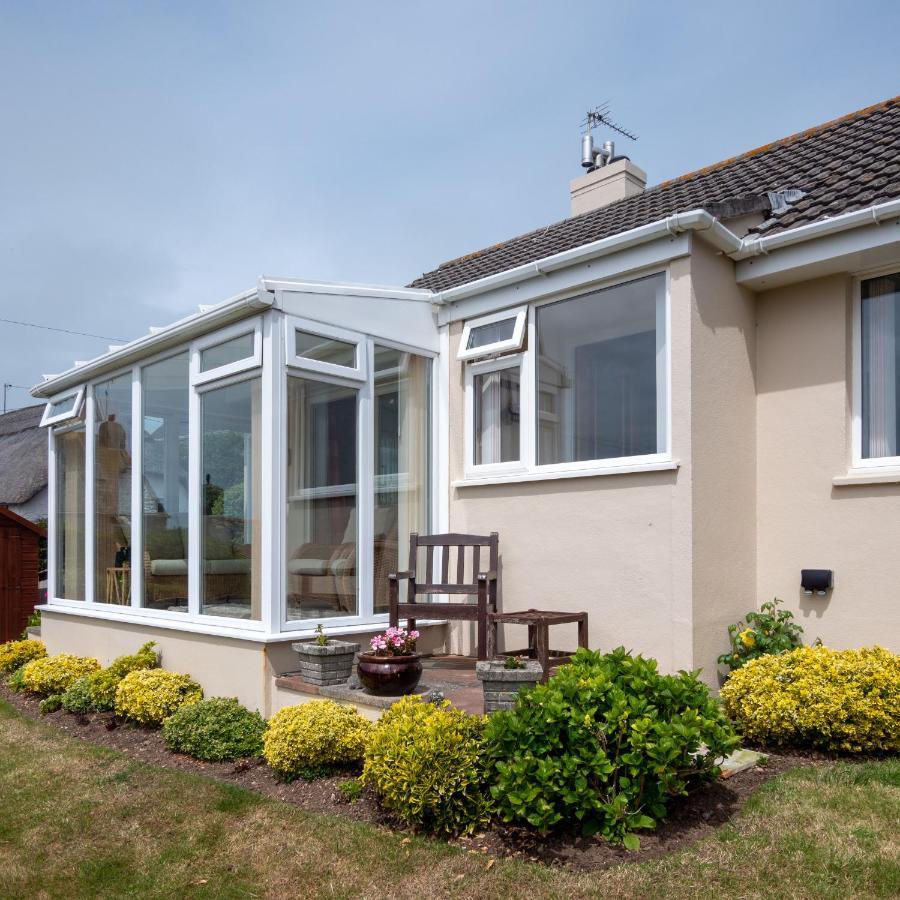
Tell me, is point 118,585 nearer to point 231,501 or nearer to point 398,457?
point 231,501

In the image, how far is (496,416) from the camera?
23.7 ft

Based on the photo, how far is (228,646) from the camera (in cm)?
643

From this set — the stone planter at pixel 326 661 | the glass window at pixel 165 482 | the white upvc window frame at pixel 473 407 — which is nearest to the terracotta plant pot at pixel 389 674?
the stone planter at pixel 326 661

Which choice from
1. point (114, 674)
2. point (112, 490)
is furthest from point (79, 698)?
point (112, 490)

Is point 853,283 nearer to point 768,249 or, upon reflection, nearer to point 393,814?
point 768,249

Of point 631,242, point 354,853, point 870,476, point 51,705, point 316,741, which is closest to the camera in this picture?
point 354,853

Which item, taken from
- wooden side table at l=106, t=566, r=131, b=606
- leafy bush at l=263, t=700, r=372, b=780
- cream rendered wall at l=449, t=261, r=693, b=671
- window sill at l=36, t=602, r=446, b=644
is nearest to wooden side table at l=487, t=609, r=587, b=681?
cream rendered wall at l=449, t=261, r=693, b=671

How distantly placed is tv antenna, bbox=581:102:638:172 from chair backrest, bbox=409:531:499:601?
711 cm

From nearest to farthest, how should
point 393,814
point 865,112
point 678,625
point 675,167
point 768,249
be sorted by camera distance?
point 393,814 → point 678,625 → point 768,249 → point 865,112 → point 675,167

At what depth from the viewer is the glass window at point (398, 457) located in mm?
6938

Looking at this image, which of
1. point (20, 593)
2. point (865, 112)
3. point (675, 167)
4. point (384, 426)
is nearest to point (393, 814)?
point (384, 426)

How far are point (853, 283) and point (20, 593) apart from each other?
1061 cm

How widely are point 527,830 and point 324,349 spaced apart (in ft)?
13.1

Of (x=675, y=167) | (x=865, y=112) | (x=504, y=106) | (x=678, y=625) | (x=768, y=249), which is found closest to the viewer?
(x=678, y=625)
